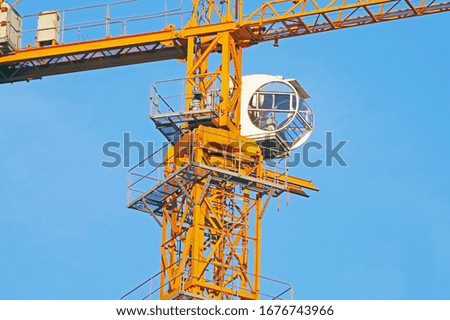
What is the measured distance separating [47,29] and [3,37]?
206 cm

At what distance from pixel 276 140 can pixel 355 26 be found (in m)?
6.10

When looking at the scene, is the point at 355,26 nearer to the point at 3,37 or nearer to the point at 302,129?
the point at 302,129

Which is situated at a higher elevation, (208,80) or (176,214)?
(208,80)

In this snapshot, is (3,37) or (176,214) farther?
(3,37)

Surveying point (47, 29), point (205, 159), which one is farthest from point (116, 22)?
point (205, 159)

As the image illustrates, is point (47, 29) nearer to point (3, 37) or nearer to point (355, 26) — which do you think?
point (3, 37)

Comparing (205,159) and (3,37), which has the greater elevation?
(3,37)

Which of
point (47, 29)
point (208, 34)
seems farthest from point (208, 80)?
point (47, 29)

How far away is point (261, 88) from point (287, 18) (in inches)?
146

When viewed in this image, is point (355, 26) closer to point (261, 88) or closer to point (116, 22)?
point (261, 88)

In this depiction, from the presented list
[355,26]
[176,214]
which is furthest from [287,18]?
[176,214]

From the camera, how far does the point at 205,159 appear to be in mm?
89875

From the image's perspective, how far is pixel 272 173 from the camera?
9300cm

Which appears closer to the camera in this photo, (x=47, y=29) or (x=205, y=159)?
(x=205, y=159)
